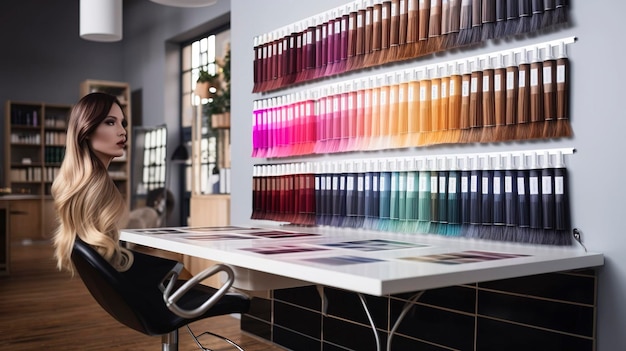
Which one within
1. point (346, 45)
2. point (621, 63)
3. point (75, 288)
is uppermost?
point (346, 45)

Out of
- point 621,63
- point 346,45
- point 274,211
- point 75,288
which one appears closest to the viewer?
point 621,63

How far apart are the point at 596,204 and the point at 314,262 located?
3.75 ft

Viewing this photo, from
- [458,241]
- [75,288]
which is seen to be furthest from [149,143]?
[458,241]

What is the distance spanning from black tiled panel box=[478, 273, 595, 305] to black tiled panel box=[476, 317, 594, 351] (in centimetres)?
15

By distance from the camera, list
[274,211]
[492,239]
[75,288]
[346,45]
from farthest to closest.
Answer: [75,288]
[274,211]
[346,45]
[492,239]

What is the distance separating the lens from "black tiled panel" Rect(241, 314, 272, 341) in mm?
4168

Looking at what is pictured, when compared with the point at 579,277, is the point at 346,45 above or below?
above

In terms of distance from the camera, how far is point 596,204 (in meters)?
2.41

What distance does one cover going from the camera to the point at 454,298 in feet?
9.48

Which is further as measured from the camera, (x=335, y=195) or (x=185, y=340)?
(x=185, y=340)

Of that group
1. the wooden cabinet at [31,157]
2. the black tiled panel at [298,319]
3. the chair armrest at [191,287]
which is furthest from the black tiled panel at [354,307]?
the wooden cabinet at [31,157]

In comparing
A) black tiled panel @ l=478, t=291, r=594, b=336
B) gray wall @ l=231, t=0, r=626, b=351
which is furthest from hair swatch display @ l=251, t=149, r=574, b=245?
black tiled panel @ l=478, t=291, r=594, b=336

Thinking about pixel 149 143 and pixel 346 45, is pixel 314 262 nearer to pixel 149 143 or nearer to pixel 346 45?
pixel 346 45

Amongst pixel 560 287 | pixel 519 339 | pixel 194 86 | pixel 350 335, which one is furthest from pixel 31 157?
pixel 560 287
